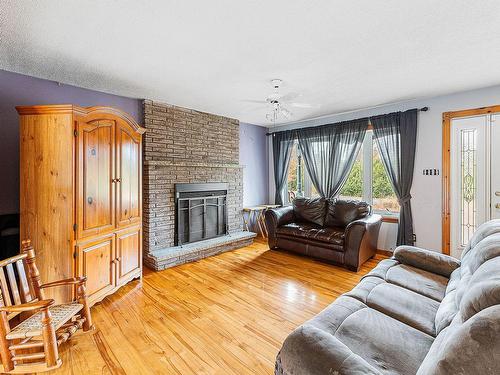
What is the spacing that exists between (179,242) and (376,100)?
154 inches

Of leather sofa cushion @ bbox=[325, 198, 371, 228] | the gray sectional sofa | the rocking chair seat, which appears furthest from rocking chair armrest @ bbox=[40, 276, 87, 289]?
leather sofa cushion @ bbox=[325, 198, 371, 228]

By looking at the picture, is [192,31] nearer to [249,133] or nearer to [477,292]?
[477,292]

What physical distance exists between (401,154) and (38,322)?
189 inches

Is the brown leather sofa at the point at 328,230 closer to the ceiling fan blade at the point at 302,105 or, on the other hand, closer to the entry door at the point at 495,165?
the entry door at the point at 495,165

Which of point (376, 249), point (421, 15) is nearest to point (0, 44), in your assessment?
point (421, 15)

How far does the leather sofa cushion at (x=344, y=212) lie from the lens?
402 cm

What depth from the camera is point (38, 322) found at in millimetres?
1871

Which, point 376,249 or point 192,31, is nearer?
point 192,31

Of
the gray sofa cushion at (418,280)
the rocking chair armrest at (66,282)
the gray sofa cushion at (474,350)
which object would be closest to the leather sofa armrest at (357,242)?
the gray sofa cushion at (418,280)

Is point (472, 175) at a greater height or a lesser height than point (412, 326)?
greater

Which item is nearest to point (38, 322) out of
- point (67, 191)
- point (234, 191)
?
point (67, 191)

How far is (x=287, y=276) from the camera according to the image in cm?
341

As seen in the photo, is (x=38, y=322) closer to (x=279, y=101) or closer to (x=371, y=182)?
(x=279, y=101)

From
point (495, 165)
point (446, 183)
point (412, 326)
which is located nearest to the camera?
point (412, 326)
